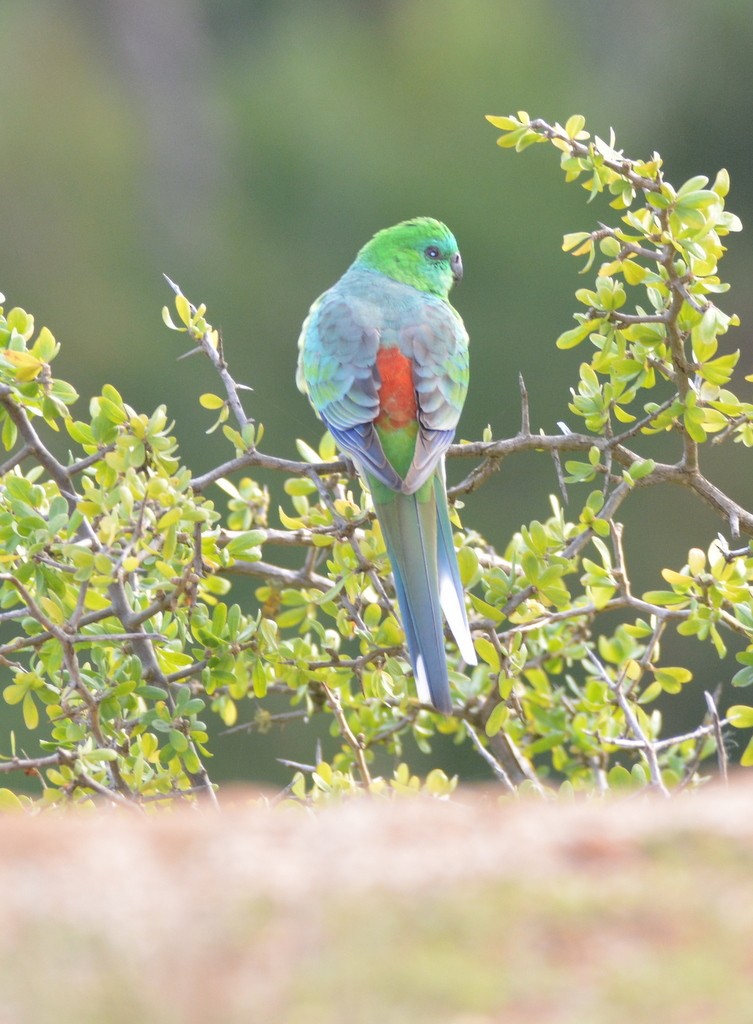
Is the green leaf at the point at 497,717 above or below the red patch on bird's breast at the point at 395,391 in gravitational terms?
below

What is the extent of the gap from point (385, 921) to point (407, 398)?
1.60 meters

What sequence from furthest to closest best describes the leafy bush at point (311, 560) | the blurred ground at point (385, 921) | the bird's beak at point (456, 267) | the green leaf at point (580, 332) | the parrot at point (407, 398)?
the bird's beak at point (456, 267), the parrot at point (407, 398), the green leaf at point (580, 332), the leafy bush at point (311, 560), the blurred ground at point (385, 921)

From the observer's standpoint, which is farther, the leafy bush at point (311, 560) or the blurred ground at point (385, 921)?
the leafy bush at point (311, 560)

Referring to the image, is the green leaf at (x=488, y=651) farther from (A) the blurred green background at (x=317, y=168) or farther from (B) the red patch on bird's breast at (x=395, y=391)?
(A) the blurred green background at (x=317, y=168)

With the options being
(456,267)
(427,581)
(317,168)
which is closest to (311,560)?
(427,581)

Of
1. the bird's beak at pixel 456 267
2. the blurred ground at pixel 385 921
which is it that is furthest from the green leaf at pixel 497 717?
the bird's beak at pixel 456 267

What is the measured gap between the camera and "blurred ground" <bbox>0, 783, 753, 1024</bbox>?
985 millimetres

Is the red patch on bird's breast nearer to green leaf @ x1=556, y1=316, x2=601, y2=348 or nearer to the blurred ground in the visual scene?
green leaf @ x1=556, y1=316, x2=601, y2=348

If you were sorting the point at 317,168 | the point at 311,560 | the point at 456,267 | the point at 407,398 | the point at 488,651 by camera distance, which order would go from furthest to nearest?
1. the point at 317,168
2. the point at 456,267
3. the point at 407,398
4. the point at 311,560
5. the point at 488,651

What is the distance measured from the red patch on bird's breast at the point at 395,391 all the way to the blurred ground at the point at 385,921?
1.33 metres

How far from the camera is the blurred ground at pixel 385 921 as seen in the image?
0.99 m

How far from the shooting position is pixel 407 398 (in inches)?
102

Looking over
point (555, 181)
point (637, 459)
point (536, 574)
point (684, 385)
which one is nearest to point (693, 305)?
point (684, 385)

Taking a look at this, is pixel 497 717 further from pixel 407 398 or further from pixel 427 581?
pixel 407 398
